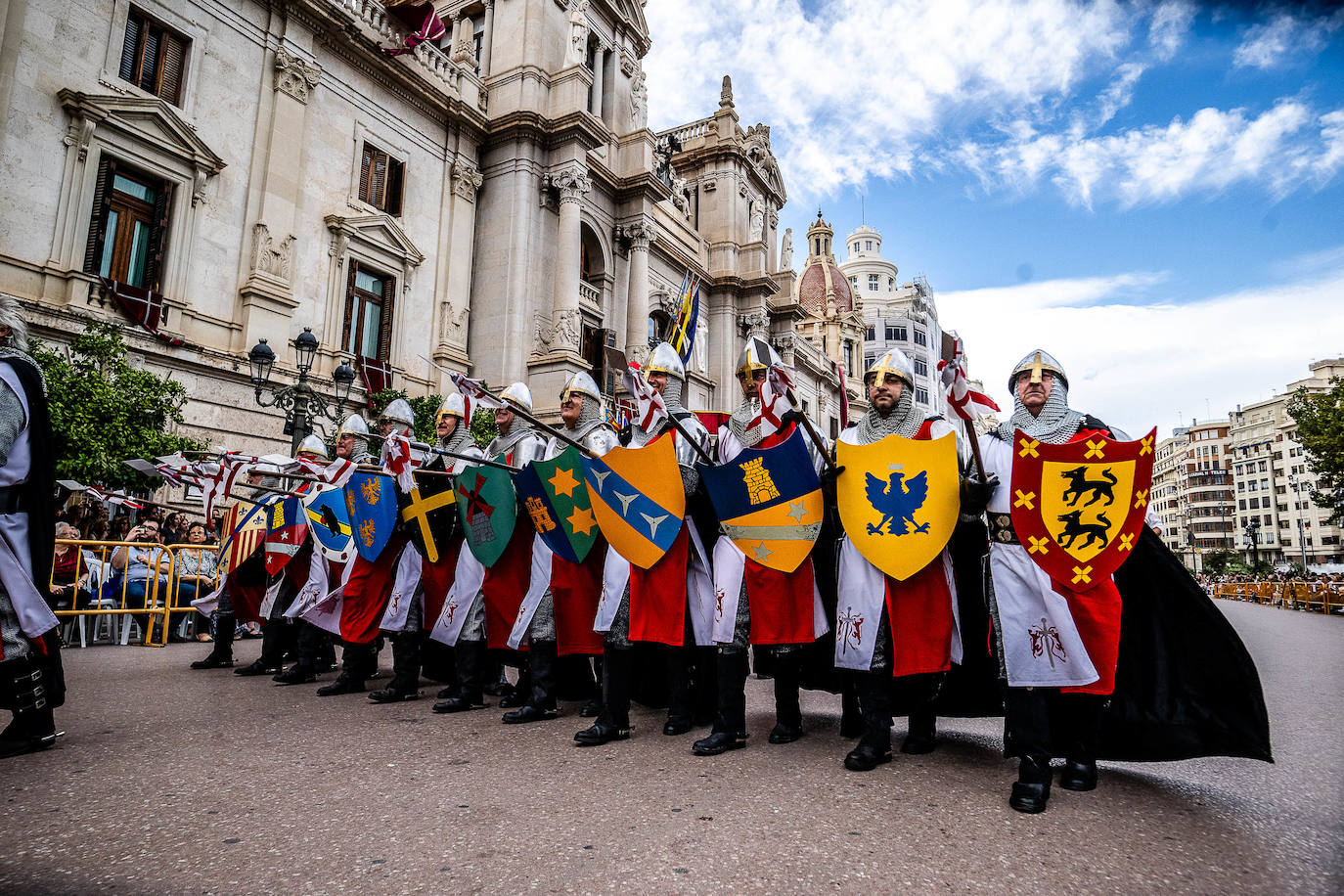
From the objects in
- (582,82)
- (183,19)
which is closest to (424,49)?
(582,82)

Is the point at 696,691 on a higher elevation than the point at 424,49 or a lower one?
lower

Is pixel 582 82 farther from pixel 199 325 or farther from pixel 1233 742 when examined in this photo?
pixel 1233 742

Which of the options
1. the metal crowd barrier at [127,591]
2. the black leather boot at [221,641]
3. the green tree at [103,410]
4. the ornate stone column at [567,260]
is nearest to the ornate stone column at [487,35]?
the ornate stone column at [567,260]

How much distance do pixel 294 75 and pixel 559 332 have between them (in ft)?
27.0

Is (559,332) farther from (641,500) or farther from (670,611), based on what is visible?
(670,611)

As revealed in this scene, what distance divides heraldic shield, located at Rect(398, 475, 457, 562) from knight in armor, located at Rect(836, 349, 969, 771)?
3.00 m

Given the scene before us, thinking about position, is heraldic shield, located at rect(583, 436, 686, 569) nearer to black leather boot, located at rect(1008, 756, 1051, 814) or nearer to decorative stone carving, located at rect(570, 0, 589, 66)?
black leather boot, located at rect(1008, 756, 1051, 814)

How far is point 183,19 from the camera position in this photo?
14375mm

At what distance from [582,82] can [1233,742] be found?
73.6 feet

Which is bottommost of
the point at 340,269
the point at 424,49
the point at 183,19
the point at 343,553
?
the point at 343,553

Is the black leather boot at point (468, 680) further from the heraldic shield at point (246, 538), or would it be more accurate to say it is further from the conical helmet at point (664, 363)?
the heraldic shield at point (246, 538)

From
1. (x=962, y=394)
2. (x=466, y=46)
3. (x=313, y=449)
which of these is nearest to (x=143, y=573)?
(x=313, y=449)

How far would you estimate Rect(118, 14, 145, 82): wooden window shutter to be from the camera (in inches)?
536

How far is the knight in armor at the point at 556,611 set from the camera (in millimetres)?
4840
